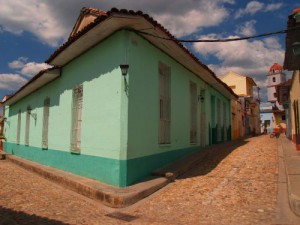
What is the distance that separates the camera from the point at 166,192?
6.02 meters

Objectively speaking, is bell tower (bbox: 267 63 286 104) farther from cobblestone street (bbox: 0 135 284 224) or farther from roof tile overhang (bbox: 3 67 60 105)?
cobblestone street (bbox: 0 135 284 224)

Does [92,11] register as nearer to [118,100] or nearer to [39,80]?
[118,100]

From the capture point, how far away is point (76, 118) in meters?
8.47

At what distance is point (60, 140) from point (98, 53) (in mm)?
3745

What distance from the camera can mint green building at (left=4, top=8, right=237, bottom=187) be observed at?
244 inches

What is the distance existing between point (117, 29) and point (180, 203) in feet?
14.1

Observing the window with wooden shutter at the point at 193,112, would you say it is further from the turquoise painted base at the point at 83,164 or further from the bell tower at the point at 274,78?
the bell tower at the point at 274,78

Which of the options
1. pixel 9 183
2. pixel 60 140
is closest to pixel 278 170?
pixel 60 140

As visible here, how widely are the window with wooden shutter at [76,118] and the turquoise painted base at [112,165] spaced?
0.35m

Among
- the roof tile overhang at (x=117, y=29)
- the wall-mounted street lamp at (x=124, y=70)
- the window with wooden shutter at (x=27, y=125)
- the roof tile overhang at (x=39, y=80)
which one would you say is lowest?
the window with wooden shutter at (x=27, y=125)

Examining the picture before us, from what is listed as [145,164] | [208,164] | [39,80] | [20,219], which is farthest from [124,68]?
[39,80]

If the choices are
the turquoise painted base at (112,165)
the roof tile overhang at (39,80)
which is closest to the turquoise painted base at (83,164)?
the turquoise painted base at (112,165)

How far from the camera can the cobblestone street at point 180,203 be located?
4.48 meters

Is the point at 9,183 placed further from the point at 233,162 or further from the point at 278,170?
the point at 278,170
